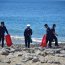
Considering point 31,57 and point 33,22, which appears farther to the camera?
point 33,22

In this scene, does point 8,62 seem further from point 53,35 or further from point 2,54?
point 53,35

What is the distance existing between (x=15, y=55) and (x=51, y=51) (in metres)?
2.43

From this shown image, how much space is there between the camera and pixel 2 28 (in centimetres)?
2469

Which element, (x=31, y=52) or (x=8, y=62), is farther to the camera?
(x=31, y=52)

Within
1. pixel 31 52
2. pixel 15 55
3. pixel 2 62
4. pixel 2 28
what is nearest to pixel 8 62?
pixel 2 62

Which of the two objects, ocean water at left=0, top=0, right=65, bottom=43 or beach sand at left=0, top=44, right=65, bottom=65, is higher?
beach sand at left=0, top=44, right=65, bottom=65

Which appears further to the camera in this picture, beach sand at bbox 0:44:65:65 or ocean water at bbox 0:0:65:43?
ocean water at bbox 0:0:65:43

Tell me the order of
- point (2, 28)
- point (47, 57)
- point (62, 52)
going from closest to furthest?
1. point (47, 57)
2. point (62, 52)
3. point (2, 28)

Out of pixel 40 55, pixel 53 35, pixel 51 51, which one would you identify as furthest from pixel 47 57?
pixel 53 35

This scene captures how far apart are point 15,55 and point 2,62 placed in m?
1.92

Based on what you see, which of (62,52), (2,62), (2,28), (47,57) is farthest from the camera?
(2,28)

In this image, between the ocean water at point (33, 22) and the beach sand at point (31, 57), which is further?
the ocean water at point (33, 22)

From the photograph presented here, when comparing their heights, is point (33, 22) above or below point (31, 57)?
below

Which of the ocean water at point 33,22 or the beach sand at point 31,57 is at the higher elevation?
the beach sand at point 31,57
